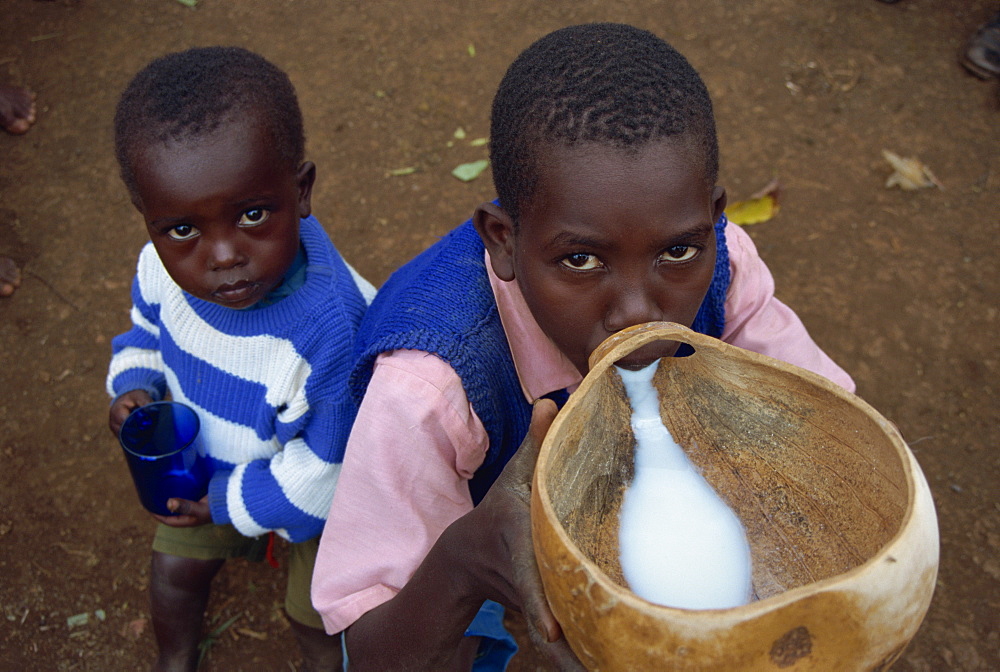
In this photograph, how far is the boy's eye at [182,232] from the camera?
1679 mm

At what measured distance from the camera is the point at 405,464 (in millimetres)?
1401

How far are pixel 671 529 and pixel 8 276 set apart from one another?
118 inches

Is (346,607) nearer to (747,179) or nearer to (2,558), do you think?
(2,558)

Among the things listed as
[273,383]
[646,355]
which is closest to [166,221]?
[273,383]

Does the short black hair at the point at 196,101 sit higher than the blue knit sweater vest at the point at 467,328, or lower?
higher

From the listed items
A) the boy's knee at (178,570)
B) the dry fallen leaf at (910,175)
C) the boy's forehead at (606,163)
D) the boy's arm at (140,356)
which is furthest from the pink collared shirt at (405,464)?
the dry fallen leaf at (910,175)

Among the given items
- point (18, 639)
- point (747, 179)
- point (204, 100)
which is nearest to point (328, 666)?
point (18, 639)

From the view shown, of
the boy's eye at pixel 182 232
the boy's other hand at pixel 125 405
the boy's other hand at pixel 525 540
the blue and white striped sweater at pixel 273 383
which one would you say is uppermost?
the boy's other hand at pixel 525 540

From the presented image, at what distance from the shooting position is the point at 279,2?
4.31 m

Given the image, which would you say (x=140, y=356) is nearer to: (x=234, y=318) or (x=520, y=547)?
(x=234, y=318)

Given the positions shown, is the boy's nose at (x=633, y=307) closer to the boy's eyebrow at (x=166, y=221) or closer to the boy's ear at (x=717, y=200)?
the boy's ear at (x=717, y=200)

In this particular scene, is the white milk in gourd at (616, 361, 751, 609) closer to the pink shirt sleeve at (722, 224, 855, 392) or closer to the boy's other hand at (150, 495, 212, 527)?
the pink shirt sleeve at (722, 224, 855, 392)

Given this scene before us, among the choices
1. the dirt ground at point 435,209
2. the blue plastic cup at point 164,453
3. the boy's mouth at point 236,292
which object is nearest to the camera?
the boy's mouth at point 236,292

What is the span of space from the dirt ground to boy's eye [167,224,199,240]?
4.06 ft
